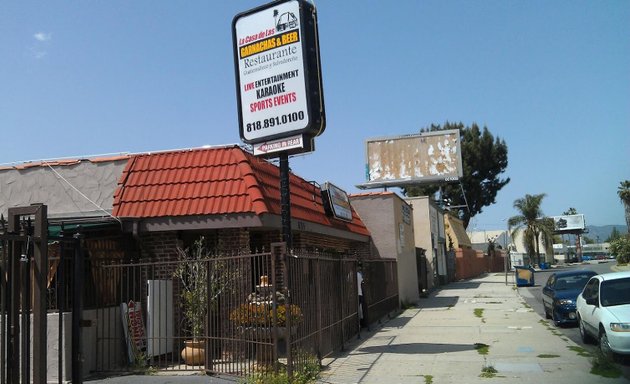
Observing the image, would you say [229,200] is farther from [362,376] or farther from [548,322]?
[548,322]

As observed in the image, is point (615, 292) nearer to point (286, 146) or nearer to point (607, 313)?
point (607, 313)

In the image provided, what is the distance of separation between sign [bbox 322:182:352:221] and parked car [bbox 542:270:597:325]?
6.30 metres

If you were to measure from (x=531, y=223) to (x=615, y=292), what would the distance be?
62.4 metres

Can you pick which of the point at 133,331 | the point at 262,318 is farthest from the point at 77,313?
the point at 133,331

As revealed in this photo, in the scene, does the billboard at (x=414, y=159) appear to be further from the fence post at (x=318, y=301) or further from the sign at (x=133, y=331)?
the sign at (x=133, y=331)

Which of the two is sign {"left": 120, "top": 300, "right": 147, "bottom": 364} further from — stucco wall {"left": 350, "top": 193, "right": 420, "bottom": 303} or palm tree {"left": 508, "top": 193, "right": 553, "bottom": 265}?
palm tree {"left": 508, "top": 193, "right": 553, "bottom": 265}

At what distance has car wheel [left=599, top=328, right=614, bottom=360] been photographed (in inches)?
401

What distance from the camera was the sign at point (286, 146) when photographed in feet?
35.6

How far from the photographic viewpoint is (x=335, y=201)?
17.2 m

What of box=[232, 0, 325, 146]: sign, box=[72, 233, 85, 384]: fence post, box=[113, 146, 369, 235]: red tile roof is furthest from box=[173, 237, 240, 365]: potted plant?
box=[72, 233, 85, 384]: fence post

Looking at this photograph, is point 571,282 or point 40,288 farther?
point 571,282

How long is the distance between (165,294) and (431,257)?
938 inches

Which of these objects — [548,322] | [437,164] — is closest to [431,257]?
[437,164]

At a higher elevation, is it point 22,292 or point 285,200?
point 285,200
